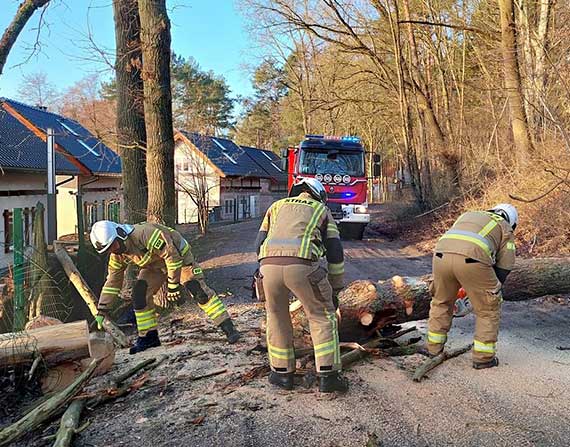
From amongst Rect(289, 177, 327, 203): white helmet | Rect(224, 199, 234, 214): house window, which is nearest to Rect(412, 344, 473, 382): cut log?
Rect(289, 177, 327, 203): white helmet

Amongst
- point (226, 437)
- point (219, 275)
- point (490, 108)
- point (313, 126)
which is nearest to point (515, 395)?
point (226, 437)

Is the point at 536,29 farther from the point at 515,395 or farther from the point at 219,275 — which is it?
the point at 515,395

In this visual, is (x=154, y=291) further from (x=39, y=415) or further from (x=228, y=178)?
(x=228, y=178)

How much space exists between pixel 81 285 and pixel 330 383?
4178mm

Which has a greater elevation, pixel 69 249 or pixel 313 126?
pixel 313 126

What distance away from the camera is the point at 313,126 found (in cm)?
3606

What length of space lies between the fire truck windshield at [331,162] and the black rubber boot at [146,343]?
9.10 m

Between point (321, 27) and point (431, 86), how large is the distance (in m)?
5.60

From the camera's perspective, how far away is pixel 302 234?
Answer: 13.2ft

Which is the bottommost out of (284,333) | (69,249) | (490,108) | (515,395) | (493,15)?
(515,395)

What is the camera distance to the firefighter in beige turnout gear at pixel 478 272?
446 cm

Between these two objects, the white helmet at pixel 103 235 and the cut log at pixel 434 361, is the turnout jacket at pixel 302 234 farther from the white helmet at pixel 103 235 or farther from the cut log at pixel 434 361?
the white helmet at pixel 103 235

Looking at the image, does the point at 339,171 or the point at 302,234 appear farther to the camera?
the point at 339,171

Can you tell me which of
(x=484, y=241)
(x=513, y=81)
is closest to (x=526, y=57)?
(x=513, y=81)
